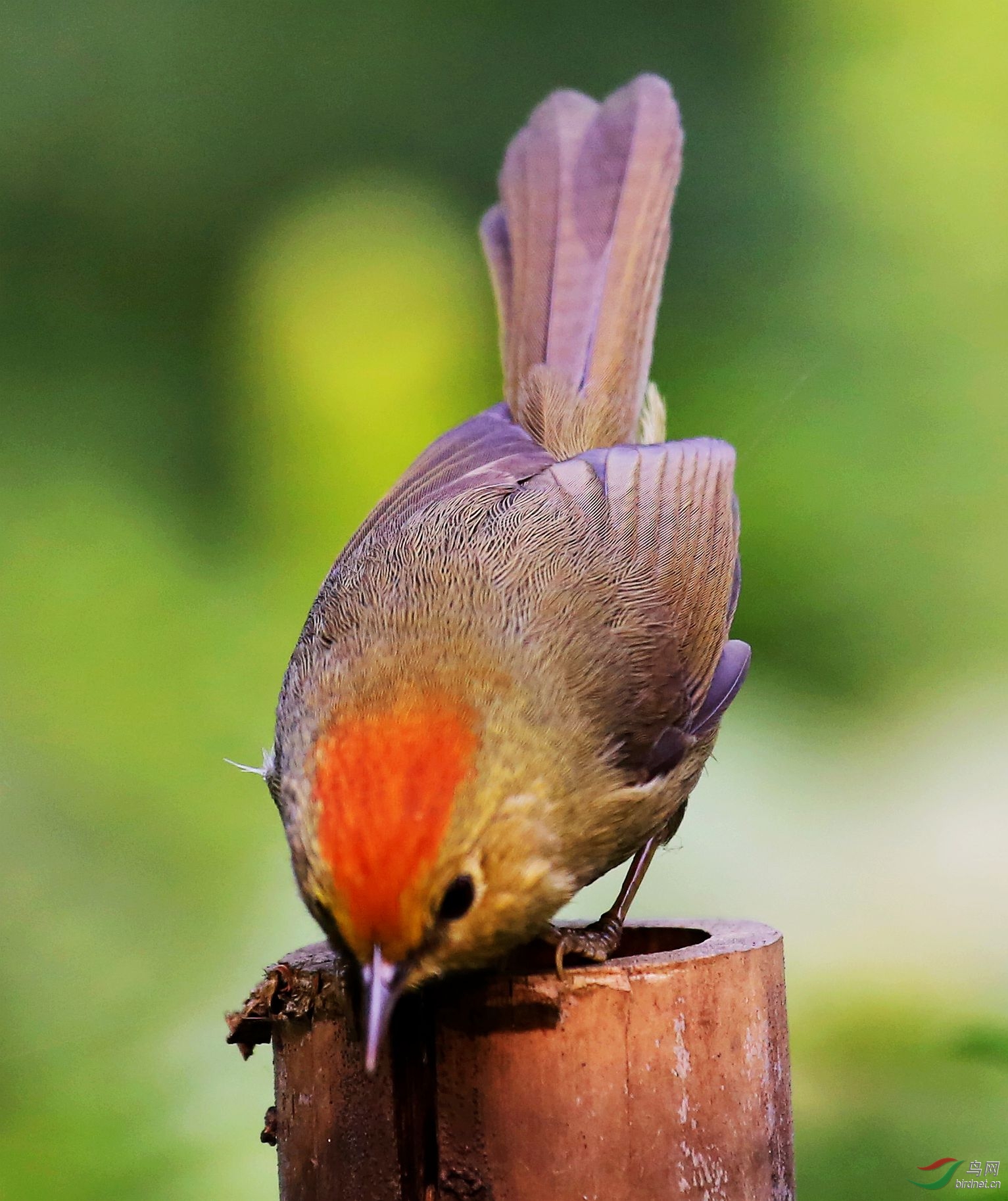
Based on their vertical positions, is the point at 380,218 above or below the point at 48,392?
above

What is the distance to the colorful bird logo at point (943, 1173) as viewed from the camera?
3.34 metres

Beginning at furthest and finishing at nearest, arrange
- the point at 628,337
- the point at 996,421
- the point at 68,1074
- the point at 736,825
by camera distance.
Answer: the point at 996,421
the point at 736,825
the point at 68,1074
the point at 628,337

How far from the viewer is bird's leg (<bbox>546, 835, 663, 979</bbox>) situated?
251cm

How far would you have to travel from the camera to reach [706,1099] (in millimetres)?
2104

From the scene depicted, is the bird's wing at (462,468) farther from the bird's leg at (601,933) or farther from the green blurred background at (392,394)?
the green blurred background at (392,394)

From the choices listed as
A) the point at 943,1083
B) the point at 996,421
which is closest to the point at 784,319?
the point at 996,421

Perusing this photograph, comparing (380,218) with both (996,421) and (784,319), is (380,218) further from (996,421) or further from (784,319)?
(996,421)

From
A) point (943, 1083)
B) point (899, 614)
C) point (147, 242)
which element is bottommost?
point (943, 1083)

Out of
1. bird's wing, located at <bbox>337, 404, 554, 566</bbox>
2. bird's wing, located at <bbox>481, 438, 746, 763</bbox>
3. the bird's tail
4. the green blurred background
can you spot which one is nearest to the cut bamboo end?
bird's wing, located at <bbox>481, 438, 746, 763</bbox>

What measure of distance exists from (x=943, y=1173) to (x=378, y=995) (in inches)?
80.7

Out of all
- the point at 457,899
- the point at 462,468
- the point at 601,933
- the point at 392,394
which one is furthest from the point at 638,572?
the point at 392,394

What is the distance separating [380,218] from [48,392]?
147 cm

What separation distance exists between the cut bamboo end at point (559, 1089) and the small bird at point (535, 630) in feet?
0.40

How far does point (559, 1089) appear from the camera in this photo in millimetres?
2076
